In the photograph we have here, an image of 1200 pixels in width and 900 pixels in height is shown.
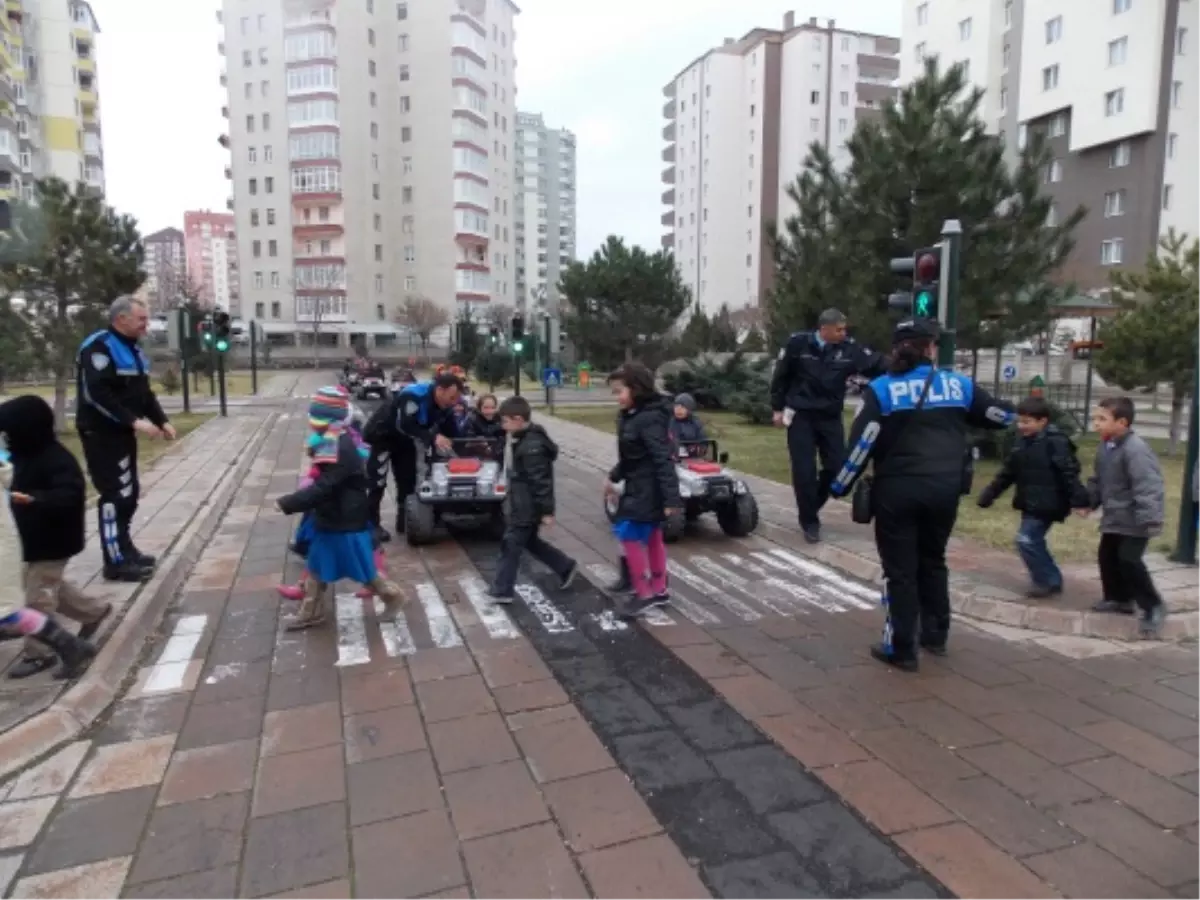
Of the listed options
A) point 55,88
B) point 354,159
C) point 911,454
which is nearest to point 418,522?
point 911,454

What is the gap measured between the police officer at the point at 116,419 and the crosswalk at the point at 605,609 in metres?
1.71

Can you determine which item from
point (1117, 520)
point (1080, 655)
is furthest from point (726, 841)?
point (1117, 520)

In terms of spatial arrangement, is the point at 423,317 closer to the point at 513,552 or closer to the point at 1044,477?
the point at 513,552

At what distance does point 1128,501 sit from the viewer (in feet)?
17.3

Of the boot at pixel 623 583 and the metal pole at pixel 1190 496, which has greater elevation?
the metal pole at pixel 1190 496

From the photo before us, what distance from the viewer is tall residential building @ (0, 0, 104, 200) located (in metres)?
65.3

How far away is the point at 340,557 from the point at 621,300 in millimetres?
26501

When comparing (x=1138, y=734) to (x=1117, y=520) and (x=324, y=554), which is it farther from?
(x=324, y=554)

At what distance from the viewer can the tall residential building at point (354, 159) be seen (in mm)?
72250

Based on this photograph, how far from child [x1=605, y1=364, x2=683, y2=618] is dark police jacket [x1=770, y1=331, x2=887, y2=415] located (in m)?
2.41

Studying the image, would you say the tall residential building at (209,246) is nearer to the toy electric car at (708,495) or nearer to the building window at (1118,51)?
the building window at (1118,51)

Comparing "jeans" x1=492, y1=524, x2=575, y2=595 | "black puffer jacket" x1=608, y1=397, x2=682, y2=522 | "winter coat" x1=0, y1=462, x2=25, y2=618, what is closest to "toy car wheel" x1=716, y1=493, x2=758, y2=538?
"jeans" x1=492, y1=524, x2=575, y2=595

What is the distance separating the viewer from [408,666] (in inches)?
192

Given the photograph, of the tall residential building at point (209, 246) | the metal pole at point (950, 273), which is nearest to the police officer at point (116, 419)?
the metal pole at point (950, 273)
